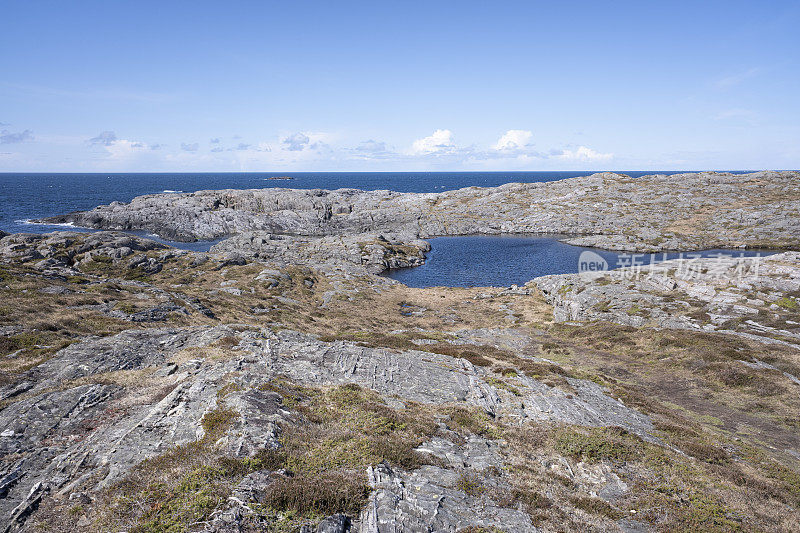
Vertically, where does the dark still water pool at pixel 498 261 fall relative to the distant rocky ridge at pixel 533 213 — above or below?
below

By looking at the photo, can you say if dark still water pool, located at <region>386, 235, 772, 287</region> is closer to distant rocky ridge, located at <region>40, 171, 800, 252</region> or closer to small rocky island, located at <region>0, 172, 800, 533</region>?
distant rocky ridge, located at <region>40, 171, 800, 252</region>

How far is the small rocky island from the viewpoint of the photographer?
1186 cm

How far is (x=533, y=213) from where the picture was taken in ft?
467

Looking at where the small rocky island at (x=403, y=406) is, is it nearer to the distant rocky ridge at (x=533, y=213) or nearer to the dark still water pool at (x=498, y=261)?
the dark still water pool at (x=498, y=261)

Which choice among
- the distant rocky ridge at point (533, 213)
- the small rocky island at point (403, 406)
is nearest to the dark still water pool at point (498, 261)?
the distant rocky ridge at point (533, 213)

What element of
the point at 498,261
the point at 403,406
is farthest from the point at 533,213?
the point at 403,406

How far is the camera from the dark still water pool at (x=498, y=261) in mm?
81062

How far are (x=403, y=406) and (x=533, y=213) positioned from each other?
135 m

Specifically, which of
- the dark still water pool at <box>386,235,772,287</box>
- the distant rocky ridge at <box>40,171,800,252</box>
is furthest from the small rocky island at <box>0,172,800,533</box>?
the distant rocky ridge at <box>40,171,800,252</box>

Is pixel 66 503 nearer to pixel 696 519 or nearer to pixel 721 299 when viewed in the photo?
pixel 696 519

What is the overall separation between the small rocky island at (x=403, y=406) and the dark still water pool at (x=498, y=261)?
65.5 ft

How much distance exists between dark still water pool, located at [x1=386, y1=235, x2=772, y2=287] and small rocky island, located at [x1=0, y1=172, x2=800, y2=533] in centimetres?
1996

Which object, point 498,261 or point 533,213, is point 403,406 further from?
point 533,213

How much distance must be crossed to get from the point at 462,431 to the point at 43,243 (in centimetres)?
8292
